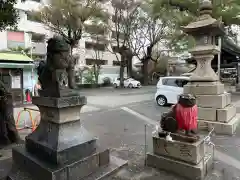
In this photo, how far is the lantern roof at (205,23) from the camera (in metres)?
5.24

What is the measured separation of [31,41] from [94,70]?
9.09 meters

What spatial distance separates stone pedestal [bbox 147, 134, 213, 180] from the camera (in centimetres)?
280

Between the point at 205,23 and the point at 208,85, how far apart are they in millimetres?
1862

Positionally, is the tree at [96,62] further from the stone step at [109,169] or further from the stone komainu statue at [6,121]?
the stone step at [109,169]

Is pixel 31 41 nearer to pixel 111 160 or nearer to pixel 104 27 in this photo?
pixel 104 27

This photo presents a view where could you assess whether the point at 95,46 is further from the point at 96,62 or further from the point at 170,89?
the point at 170,89

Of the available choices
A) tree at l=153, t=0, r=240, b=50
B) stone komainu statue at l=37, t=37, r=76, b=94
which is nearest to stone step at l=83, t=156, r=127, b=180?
stone komainu statue at l=37, t=37, r=76, b=94

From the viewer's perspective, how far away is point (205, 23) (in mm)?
5324

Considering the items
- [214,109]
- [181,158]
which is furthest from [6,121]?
[214,109]

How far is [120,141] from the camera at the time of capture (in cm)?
460

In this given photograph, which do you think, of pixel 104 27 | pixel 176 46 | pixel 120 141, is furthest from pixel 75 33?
pixel 120 141

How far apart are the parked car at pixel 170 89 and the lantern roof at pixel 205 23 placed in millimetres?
3984

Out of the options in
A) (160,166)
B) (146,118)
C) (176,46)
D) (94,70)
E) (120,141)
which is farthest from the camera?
(94,70)

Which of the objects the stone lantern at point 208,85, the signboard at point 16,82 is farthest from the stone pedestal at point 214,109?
the signboard at point 16,82
